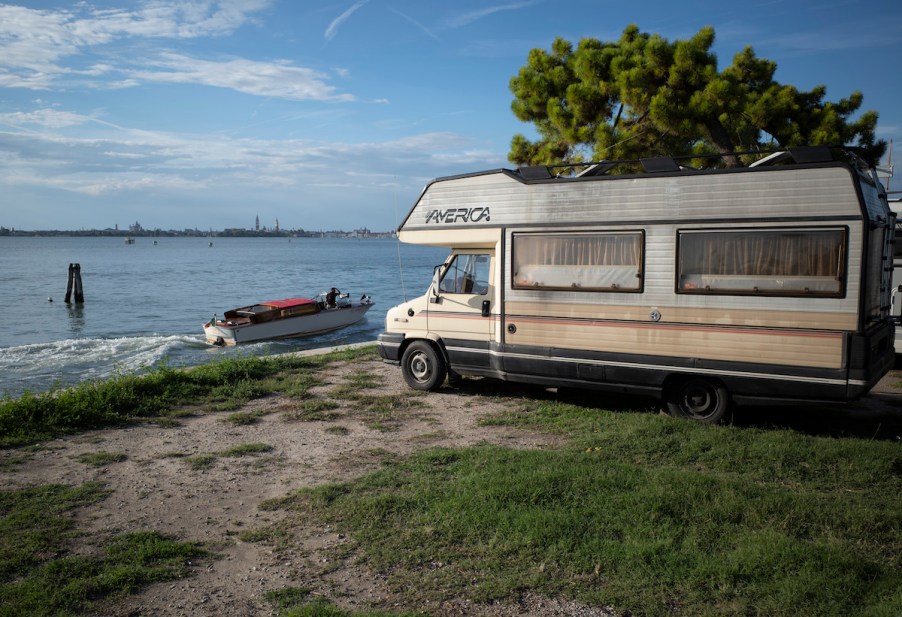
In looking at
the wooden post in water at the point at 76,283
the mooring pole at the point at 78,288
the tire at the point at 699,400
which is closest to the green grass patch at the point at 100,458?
the tire at the point at 699,400

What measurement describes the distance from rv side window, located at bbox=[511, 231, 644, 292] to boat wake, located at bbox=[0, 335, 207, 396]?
12.3m

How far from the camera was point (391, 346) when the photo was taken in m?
11.7

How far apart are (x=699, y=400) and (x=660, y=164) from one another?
320 cm

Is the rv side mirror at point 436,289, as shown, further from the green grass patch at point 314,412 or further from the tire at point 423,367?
the green grass patch at point 314,412

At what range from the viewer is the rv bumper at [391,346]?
11594 millimetres

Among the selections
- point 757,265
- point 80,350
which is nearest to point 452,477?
point 757,265

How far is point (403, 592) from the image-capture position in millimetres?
4773

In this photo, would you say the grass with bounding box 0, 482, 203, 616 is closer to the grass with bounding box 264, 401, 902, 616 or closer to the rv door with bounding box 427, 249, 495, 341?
the grass with bounding box 264, 401, 902, 616

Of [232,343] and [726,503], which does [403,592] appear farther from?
[232,343]

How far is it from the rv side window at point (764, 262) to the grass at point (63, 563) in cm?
662

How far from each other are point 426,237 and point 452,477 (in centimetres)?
496

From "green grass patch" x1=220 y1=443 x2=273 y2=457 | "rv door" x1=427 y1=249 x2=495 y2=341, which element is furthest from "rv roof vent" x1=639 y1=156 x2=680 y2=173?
"green grass patch" x1=220 y1=443 x2=273 y2=457

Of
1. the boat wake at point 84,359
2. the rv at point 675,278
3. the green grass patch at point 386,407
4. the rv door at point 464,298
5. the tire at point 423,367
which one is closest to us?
the rv at point 675,278

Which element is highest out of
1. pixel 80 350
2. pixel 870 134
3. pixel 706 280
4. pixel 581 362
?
pixel 870 134
